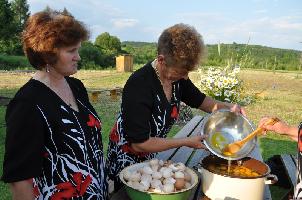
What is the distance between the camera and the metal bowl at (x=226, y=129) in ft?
6.88

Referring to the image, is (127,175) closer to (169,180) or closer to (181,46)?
(169,180)

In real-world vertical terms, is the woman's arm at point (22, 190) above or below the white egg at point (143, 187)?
above

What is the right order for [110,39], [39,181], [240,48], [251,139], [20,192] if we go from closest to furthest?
[20,192], [39,181], [251,139], [240,48], [110,39]

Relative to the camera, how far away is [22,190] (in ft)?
5.17

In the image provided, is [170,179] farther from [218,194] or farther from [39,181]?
[39,181]

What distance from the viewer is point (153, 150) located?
7.05 feet

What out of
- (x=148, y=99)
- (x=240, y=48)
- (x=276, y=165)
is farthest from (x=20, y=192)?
(x=240, y=48)

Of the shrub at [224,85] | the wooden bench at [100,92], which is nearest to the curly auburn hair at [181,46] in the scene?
the shrub at [224,85]

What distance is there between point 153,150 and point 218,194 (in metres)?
0.54

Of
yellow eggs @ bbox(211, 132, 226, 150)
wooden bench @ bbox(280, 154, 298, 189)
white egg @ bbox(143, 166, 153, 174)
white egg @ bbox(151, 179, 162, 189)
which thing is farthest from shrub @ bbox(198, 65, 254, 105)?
white egg @ bbox(151, 179, 162, 189)

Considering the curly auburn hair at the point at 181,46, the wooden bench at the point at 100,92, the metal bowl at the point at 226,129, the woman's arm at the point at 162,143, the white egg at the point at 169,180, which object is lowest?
the wooden bench at the point at 100,92

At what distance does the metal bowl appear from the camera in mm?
2098

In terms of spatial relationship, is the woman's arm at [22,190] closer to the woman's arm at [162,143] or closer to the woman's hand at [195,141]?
the woman's arm at [162,143]

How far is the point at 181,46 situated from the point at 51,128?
0.87 m
